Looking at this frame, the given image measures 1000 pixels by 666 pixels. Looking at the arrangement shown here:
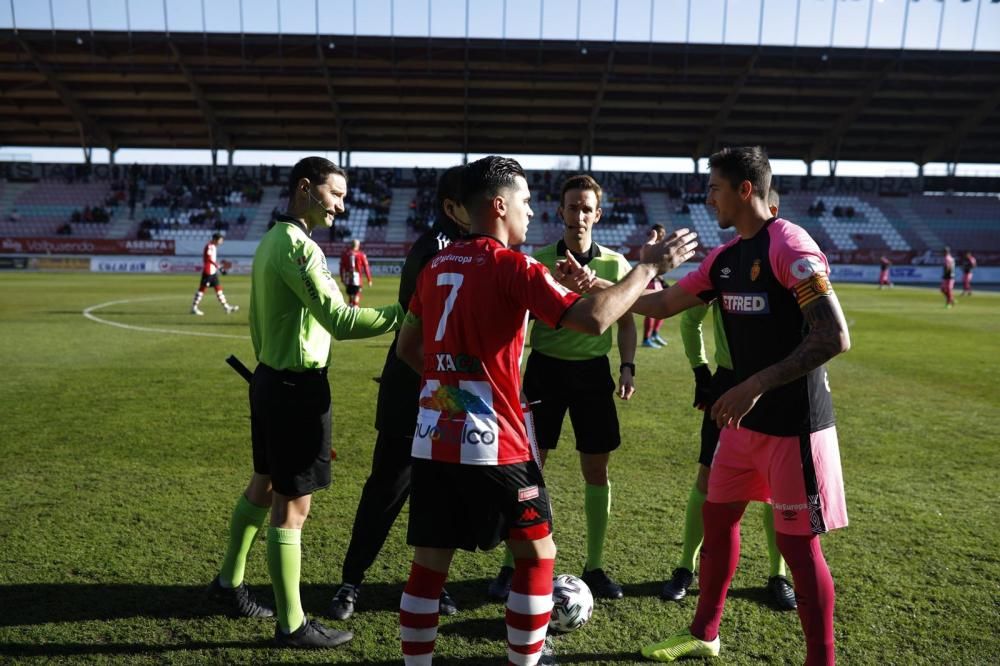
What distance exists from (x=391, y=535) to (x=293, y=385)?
184 centimetres

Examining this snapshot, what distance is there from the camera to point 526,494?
270 centimetres

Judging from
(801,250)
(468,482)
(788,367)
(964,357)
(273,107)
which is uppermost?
(273,107)

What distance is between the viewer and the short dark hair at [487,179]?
2.67m

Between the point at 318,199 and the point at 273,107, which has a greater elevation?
the point at 273,107

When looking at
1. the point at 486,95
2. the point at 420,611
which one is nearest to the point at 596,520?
the point at 420,611

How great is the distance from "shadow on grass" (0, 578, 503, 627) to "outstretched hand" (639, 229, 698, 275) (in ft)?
7.33

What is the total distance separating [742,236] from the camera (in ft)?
10.5

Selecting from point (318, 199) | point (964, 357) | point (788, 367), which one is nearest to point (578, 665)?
point (788, 367)

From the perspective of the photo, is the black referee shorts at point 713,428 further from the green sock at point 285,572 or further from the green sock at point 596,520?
the green sock at point 285,572

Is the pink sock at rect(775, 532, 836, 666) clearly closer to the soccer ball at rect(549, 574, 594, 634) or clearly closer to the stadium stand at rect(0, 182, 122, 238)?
the soccer ball at rect(549, 574, 594, 634)

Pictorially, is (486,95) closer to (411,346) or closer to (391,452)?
(391,452)

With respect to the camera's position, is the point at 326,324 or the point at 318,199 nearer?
the point at 326,324

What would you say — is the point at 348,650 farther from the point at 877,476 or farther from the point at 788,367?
the point at 877,476

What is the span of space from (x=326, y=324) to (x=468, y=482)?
1.06 metres
